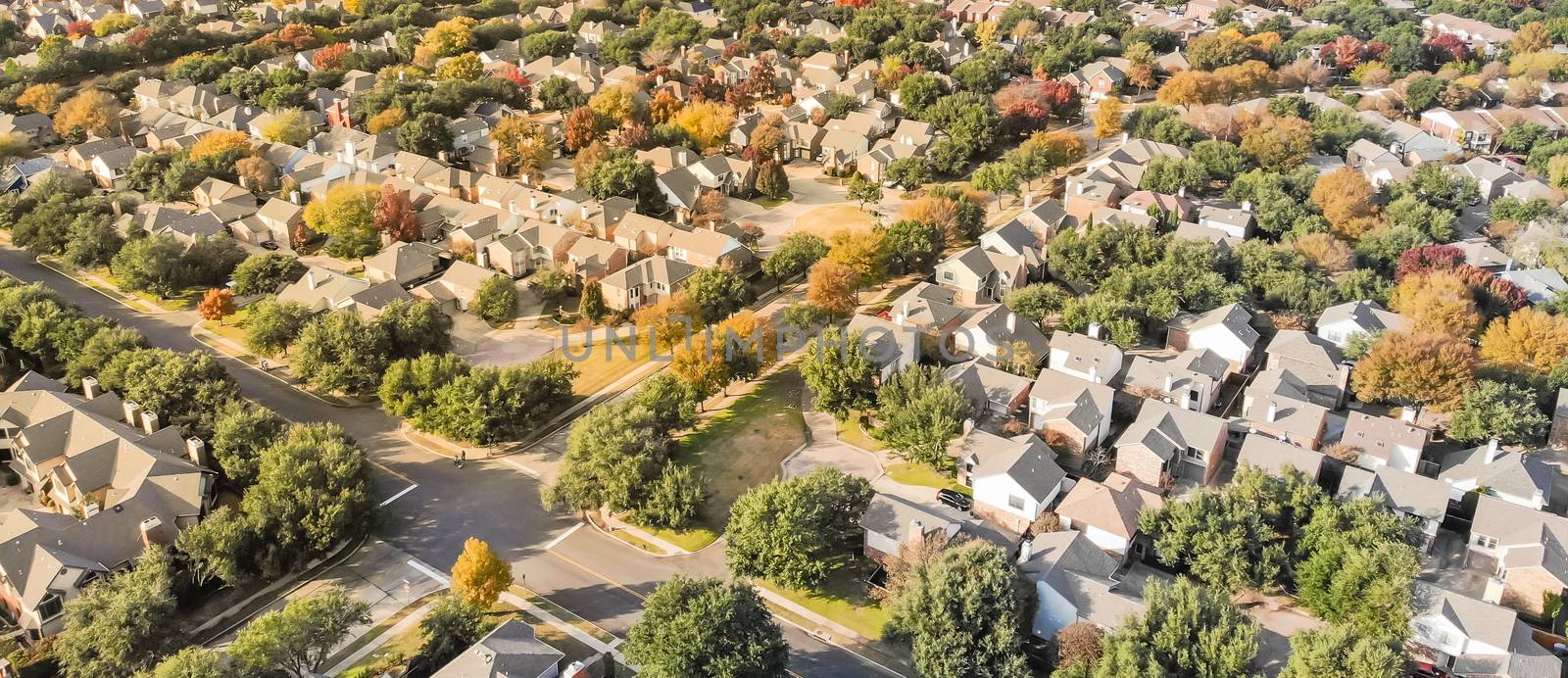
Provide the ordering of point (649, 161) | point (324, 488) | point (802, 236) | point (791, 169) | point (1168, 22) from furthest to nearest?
point (1168, 22)
point (791, 169)
point (649, 161)
point (802, 236)
point (324, 488)

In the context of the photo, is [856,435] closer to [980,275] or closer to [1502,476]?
[980,275]

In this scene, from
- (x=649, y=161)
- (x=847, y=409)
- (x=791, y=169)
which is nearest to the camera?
(x=847, y=409)

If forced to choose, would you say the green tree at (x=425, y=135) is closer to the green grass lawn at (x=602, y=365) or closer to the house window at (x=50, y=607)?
the green grass lawn at (x=602, y=365)

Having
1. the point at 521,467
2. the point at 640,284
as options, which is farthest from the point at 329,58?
the point at 521,467

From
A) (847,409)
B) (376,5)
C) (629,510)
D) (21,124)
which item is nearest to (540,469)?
(629,510)

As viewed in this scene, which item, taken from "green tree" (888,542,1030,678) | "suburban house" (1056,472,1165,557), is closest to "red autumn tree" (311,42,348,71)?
"suburban house" (1056,472,1165,557)

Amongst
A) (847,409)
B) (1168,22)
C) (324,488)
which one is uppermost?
(324,488)

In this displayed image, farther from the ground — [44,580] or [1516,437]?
[44,580]

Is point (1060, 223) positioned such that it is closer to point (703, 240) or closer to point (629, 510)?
point (703, 240)

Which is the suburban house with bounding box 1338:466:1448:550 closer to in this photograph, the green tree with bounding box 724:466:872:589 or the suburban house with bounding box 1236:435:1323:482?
the suburban house with bounding box 1236:435:1323:482
